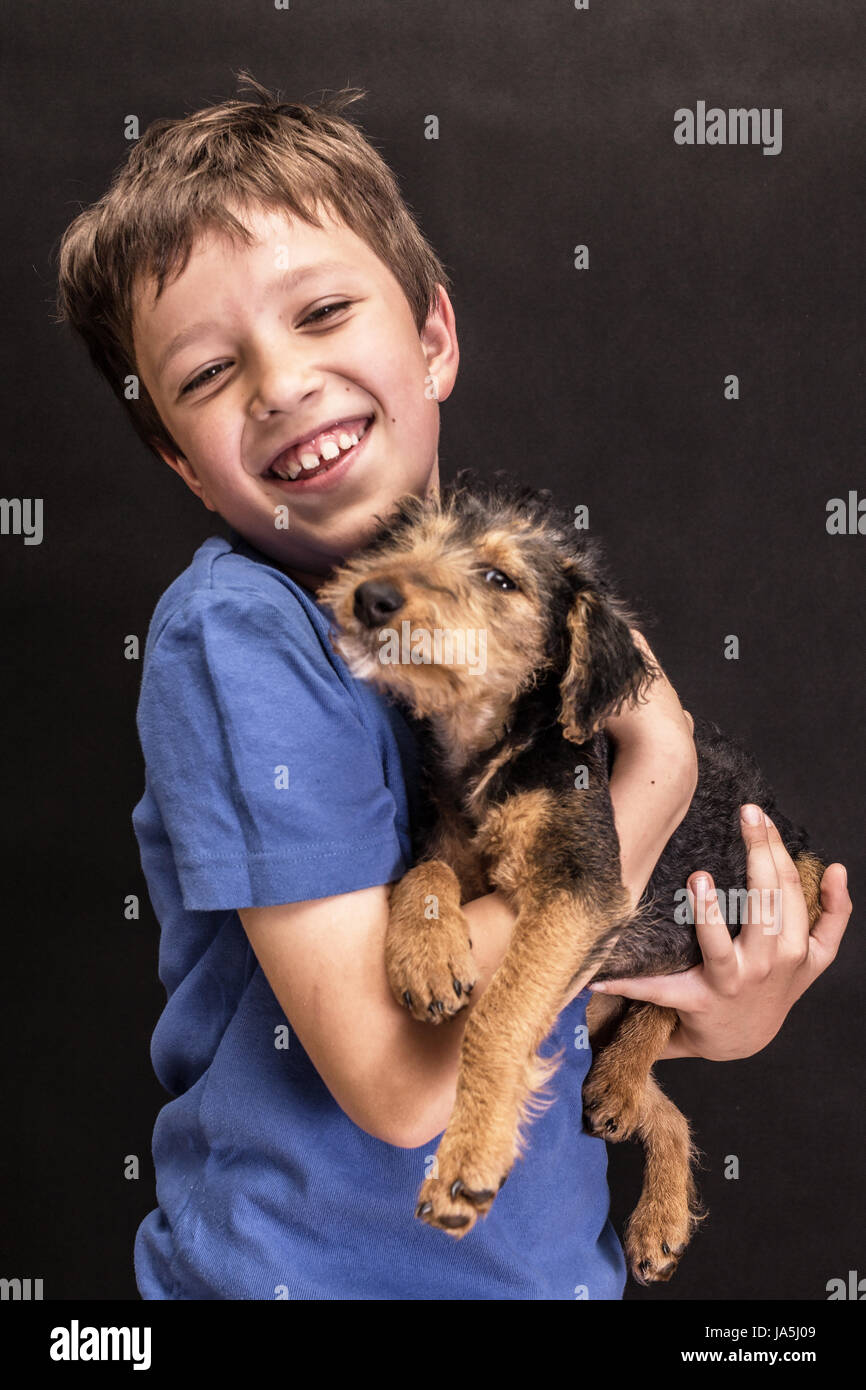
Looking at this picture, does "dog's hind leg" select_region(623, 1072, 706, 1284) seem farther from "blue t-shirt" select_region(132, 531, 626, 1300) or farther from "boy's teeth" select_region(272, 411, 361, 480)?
"boy's teeth" select_region(272, 411, 361, 480)

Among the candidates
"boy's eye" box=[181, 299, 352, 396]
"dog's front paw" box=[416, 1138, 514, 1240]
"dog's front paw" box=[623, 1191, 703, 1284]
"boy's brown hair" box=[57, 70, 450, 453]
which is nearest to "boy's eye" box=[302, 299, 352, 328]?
"boy's eye" box=[181, 299, 352, 396]

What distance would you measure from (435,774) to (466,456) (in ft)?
A: 5.17

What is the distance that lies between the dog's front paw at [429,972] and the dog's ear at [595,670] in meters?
0.44

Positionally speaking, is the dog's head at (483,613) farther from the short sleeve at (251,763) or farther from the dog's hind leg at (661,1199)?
the dog's hind leg at (661,1199)

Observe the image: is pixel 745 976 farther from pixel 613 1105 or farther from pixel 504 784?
pixel 504 784

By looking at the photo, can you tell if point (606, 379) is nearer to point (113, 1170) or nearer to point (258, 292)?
point (258, 292)

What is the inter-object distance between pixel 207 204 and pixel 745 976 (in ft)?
6.04

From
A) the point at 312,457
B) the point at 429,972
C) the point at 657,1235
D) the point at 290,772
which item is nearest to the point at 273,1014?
the point at 429,972

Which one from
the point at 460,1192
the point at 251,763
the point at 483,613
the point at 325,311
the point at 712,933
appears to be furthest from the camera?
the point at 712,933

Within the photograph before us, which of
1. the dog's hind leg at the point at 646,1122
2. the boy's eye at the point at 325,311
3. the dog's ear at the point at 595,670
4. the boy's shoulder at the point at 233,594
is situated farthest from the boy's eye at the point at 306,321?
the dog's hind leg at the point at 646,1122

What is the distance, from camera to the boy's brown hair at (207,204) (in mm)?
2312

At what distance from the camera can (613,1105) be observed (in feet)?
8.68

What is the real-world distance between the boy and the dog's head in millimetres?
105

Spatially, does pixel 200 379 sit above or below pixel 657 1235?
above
